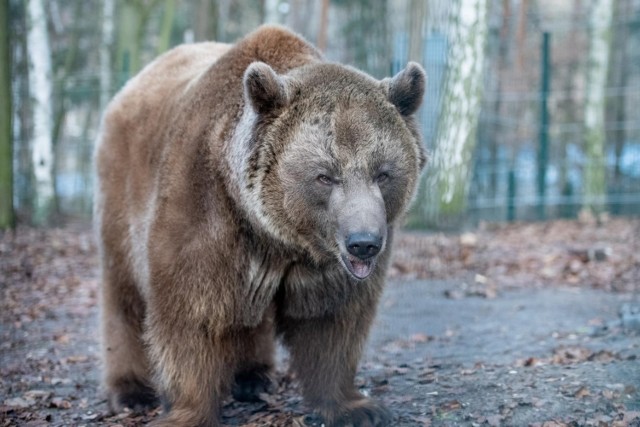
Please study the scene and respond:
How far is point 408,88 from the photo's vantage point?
467 centimetres

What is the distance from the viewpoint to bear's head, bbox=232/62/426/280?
4238 mm

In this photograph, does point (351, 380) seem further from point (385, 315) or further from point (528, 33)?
point (528, 33)

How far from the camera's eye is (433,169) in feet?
34.8

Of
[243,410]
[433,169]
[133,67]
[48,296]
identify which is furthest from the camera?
[133,67]

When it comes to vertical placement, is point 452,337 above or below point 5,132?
below

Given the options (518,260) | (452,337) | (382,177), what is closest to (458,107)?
(518,260)

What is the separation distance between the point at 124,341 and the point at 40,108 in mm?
11355

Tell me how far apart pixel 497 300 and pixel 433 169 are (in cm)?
221

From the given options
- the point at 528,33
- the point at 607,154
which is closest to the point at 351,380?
the point at 607,154

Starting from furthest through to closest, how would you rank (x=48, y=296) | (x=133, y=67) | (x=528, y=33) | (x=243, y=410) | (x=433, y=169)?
1. (x=528, y=33)
2. (x=133, y=67)
3. (x=433, y=169)
4. (x=48, y=296)
5. (x=243, y=410)

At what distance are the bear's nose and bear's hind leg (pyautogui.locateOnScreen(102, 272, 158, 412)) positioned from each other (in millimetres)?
2324

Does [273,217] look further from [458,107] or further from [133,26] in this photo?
[133,26]

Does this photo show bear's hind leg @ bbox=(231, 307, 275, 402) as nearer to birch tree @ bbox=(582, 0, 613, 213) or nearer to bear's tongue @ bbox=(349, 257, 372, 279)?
bear's tongue @ bbox=(349, 257, 372, 279)

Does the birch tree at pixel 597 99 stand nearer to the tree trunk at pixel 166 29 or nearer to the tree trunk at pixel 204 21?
the tree trunk at pixel 204 21
